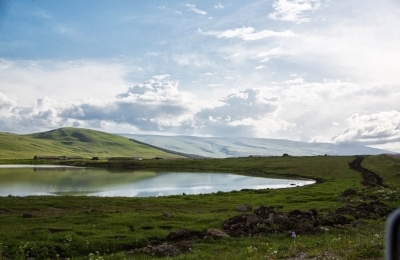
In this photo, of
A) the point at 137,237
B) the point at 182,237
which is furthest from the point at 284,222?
the point at 137,237

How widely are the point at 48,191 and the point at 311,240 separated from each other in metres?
56.0

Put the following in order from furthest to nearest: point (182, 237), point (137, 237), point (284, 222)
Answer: point (284, 222) → point (182, 237) → point (137, 237)

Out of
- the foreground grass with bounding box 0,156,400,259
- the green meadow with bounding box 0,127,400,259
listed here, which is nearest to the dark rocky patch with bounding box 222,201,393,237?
the green meadow with bounding box 0,127,400,259

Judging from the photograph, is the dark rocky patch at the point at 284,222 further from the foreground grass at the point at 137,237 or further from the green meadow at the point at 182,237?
the foreground grass at the point at 137,237

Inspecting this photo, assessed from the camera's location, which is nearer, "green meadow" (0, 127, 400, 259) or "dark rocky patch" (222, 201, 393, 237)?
"green meadow" (0, 127, 400, 259)

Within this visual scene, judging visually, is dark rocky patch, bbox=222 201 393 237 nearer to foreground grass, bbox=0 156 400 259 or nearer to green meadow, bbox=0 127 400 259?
green meadow, bbox=0 127 400 259

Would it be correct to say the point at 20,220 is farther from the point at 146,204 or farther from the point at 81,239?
the point at 146,204

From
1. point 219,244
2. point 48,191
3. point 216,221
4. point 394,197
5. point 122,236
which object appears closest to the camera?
point 219,244

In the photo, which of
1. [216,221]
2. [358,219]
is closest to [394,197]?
[358,219]

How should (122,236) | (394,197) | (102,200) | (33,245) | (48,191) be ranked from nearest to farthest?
1. (33,245)
2. (122,236)
3. (394,197)
4. (102,200)
5. (48,191)

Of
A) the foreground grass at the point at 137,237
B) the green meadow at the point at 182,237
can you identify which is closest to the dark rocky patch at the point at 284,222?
the green meadow at the point at 182,237

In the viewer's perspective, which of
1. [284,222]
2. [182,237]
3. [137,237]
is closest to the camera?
[137,237]

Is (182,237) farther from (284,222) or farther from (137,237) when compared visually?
(284,222)

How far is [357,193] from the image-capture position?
50.6 m
